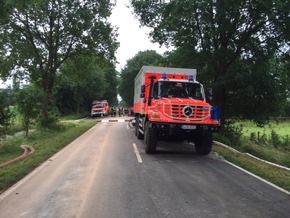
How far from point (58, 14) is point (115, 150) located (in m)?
14.8

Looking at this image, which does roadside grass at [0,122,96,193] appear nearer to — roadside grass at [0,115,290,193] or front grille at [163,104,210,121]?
roadside grass at [0,115,290,193]

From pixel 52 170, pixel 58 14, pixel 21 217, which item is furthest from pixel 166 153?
pixel 58 14

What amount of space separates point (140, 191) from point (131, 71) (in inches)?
2822

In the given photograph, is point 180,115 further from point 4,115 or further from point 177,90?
point 4,115

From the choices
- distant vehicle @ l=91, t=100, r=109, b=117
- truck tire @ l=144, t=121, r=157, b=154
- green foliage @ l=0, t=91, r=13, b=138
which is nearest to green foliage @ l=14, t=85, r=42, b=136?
A: green foliage @ l=0, t=91, r=13, b=138

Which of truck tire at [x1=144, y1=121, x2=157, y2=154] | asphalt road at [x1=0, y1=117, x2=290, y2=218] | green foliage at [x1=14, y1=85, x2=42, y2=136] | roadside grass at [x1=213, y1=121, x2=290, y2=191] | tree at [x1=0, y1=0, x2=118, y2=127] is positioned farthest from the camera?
tree at [x1=0, y1=0, x2=118, y2=127]

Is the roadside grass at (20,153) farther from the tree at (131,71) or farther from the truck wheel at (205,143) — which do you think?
the tree at (131,71)

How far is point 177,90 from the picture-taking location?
15523mm

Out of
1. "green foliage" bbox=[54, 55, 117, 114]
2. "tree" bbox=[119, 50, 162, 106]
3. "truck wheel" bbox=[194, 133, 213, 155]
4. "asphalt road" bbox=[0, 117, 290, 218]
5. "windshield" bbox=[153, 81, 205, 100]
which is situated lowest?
"asphalt road" bbox=[0, 117, 290, 218]

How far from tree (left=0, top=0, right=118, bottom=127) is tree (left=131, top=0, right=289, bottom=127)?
6069mm

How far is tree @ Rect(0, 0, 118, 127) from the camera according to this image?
26859mm

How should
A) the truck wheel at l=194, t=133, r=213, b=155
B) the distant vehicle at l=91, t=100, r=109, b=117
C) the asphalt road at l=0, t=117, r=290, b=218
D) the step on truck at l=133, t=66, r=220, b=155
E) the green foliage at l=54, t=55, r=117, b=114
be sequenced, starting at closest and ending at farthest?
the asphalt road at l=0, t=117, r=290, b=218, the step on truck at l=133, t=66, r=220, b=155, the truck wheel at l=194, t=133, r=213, b=155, the distant vehicle at l=91, t=100, r=109, b=117, the green foliage at l=54, t=55, r=117, b=114

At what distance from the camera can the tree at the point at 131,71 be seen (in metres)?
79.4

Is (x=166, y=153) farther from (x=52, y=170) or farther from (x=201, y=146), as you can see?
(x=52, y=170)
